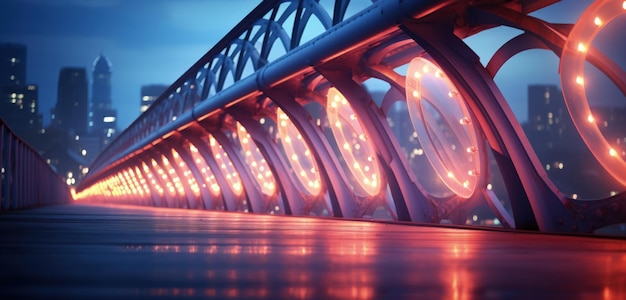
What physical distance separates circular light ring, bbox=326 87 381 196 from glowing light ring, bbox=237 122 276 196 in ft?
24.2

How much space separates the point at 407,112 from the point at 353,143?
2.20 meters

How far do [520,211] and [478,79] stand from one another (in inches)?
71.1

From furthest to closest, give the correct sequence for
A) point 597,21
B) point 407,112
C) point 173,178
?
point 173,178, point 407,112, point 597,21

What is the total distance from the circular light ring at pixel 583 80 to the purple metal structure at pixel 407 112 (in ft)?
0.05

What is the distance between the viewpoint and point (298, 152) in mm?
21344

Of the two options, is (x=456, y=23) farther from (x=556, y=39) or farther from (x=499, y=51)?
(x=556, y=39)

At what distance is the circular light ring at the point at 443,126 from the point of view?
1234 centimetres

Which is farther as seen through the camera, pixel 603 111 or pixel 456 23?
pixel 456 23

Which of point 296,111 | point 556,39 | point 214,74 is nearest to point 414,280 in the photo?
point 556,39

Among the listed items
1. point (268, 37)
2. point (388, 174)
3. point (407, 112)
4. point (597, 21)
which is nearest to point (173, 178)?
point (268, 37)

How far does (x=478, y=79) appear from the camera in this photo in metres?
10.5

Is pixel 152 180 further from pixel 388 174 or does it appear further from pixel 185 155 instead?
pixel 388 174

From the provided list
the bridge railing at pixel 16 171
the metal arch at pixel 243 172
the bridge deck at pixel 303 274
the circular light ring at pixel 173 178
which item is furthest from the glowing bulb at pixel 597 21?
the circular light ring at pixel 173 178

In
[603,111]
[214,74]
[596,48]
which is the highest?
[214,74]
